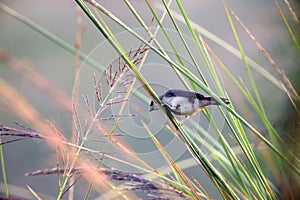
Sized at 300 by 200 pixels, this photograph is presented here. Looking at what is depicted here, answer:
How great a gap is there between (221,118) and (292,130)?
13 cm

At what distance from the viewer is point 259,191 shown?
0.59 meters

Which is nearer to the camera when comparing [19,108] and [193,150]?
[193,150]

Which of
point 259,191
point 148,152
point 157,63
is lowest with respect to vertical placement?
point 259,191

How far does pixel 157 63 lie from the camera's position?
0.64 m

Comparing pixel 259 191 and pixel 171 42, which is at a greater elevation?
pixel 171 42

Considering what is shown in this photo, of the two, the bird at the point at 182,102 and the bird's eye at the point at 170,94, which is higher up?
the bird's eye at the point at 170,94

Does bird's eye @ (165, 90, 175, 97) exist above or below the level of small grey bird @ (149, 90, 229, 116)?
above

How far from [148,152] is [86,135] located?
5.6 inches

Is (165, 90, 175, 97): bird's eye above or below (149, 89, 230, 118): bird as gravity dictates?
above

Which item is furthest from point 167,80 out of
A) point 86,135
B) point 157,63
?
point 86,135

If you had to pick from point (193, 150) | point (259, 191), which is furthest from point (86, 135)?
point (259, 191)

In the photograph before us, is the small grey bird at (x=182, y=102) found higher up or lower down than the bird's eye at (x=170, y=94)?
lower down

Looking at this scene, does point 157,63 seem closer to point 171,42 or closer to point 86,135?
point 171,42

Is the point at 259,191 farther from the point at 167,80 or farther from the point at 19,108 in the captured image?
the point at 19,108
